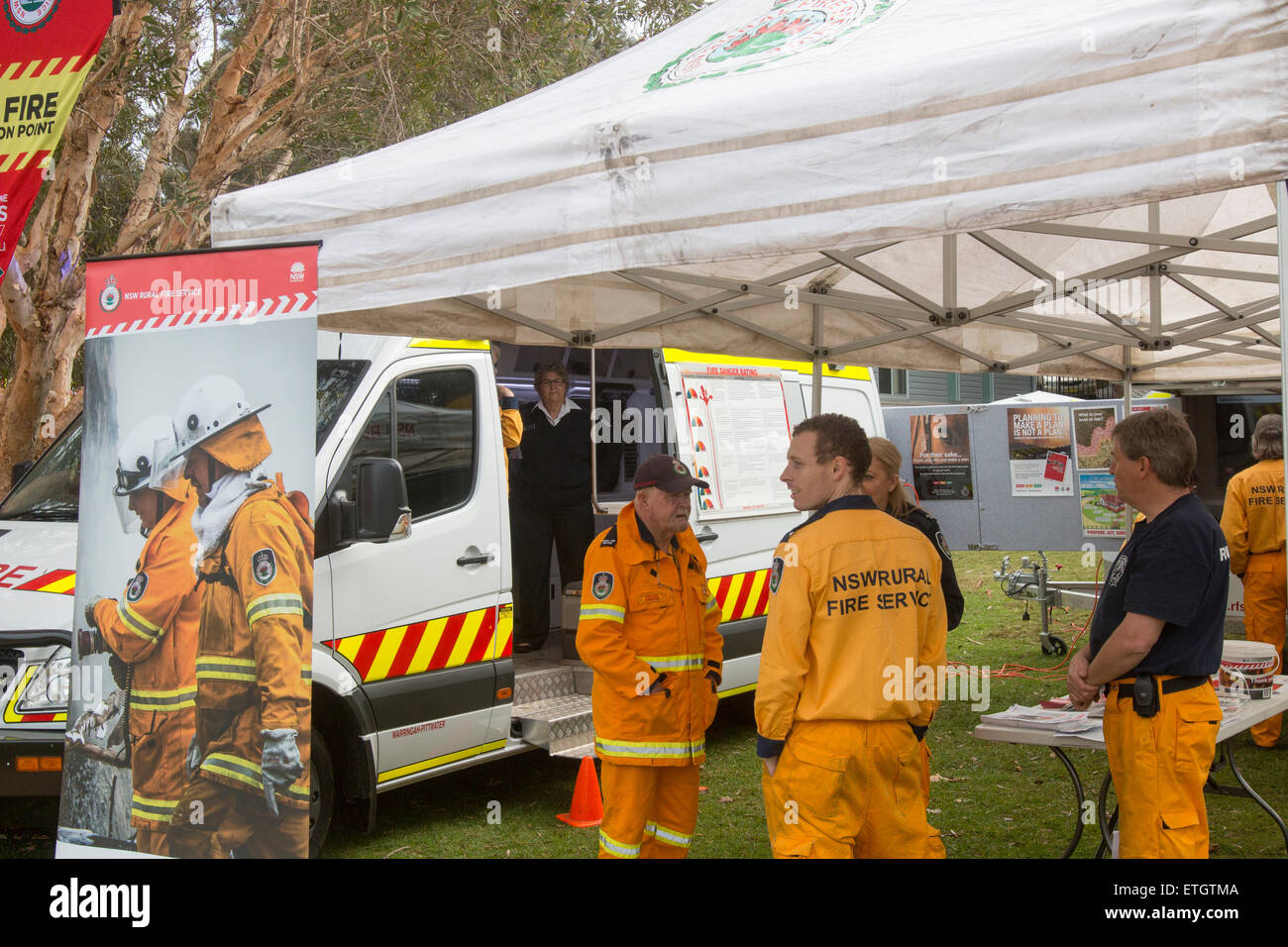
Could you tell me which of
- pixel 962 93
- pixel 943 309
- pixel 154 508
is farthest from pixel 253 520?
pixel 943 309

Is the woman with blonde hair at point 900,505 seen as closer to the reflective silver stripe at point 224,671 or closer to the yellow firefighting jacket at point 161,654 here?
the reflective silver stripe at point 224,671

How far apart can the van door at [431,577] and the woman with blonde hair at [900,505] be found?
1944 millimetres

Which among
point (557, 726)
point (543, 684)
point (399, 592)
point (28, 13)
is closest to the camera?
point (399, 592)

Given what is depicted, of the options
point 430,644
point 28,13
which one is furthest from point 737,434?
point 28,13

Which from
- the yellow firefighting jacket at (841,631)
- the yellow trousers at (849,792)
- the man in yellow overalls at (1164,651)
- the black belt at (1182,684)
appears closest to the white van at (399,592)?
the yellow firefighting jacket at (841,631)

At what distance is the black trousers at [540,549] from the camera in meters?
6.64

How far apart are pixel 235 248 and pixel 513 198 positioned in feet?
3.45

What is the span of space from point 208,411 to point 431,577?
1.66 metres

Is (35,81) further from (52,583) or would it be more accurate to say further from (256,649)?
(256,649)

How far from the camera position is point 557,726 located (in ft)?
18.1

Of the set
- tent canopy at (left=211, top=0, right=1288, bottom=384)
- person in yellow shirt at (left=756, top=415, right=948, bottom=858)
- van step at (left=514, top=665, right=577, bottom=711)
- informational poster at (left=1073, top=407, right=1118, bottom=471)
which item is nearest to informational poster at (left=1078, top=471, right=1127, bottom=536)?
informational poster at (left=1073, top=407, right=1118, bottom=471)

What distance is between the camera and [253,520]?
11.7ft

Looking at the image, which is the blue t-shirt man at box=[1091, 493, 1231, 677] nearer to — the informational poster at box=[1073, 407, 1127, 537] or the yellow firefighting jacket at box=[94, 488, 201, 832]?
the yellow firefighting jacket at box=[94, 488, 201, 832]

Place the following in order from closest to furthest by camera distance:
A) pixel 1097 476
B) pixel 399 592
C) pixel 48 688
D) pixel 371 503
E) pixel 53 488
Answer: pixel 48 688
pixel 371 503
pixel 399 592
pixel 53 488
pixel 1097 476
